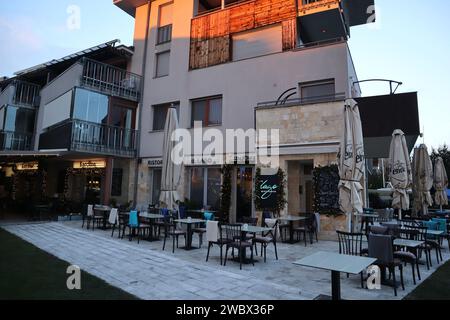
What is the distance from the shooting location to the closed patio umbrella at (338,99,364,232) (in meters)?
6.16

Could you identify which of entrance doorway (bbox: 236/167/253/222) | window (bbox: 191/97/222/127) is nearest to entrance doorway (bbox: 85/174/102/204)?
window (bbox: 191/97/222/127)

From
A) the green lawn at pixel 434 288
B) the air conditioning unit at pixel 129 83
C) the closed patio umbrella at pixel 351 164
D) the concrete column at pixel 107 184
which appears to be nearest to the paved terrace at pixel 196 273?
the green lawn at pixel 434 288

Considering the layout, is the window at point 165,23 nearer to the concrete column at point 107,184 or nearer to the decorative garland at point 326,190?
the concrete column at point 107,184

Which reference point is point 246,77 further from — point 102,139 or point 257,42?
point 102,139

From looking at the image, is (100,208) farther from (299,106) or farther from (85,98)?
(299,106)

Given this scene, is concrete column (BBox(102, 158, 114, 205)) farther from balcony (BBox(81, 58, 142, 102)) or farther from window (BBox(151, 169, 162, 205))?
balcony (BBox(81, 58, 142, 102))

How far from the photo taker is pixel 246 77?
44.1 ft

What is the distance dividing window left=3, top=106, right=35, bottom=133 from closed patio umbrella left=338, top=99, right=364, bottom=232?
19607 millimetres

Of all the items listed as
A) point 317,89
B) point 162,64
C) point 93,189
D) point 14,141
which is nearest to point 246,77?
point 317,89

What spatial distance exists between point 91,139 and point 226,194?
6789mm

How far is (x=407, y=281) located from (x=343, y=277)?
111 centimetres

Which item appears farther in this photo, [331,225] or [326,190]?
[326,190]

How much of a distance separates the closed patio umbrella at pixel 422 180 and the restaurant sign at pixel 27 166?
18.6 metres
